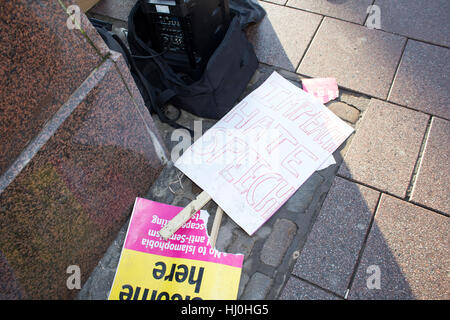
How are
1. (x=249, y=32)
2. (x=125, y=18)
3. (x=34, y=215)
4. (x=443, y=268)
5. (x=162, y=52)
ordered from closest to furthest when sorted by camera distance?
1. (x=34, y=215)
2. (x=443, y=268)
3. (x=162, y=52)
4. (x=249, y=32)
5. (x=125, y=18)

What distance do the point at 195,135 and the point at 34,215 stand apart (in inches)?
31.9

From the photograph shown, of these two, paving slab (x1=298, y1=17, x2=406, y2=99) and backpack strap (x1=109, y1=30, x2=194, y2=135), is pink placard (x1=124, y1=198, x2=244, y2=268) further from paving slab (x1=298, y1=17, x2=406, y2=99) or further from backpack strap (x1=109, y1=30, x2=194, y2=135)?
paving slab (x1=298, y1=17, x2=406, y2=99)

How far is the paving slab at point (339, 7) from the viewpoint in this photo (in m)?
1.93

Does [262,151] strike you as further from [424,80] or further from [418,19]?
[418,19]

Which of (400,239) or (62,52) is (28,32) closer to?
(62,52)

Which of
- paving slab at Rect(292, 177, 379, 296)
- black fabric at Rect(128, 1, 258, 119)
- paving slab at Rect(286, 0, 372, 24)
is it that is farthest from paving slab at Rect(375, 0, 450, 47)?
paving slab at Rect(292, 177, 379, 296)

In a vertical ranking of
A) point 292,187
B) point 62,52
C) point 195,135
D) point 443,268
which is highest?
point 62,52

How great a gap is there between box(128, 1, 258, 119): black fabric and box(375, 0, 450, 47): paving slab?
983 millimetres

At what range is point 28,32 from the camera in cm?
76

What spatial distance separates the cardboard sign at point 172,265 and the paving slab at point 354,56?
106 centimetres

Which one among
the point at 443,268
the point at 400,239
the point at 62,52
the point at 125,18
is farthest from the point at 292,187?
the point at 125,18

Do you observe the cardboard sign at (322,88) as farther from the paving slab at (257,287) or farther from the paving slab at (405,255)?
the paving slab at (257,287)

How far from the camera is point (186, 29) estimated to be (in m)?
1.41

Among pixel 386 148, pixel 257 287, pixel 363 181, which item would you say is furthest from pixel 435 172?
pixel 257 287
